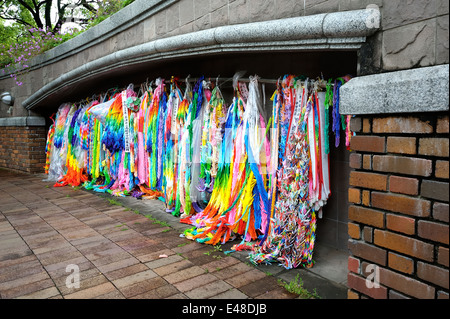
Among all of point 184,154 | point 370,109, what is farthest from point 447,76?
point 184,154

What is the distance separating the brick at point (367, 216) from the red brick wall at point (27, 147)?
8930 millimetres

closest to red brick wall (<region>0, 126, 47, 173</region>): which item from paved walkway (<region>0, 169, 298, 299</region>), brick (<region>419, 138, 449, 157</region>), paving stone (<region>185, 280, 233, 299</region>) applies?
paved walkway (<region>0, 169, 298, 299</region>)

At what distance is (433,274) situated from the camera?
1.81 meters

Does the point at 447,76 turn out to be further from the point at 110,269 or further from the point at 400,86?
the point at 110,269

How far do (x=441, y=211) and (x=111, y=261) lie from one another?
2869 mm

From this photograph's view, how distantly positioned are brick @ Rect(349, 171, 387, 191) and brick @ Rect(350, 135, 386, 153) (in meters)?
0.14

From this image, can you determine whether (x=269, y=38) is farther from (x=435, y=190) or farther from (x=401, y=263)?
(x=401, y=263)

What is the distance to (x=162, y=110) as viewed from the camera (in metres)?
5.54

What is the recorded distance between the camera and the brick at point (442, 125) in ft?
5.76

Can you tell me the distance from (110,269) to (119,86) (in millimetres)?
4465

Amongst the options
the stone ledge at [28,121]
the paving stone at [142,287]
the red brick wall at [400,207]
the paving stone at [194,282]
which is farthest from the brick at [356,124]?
the stone ledge at [28,121]

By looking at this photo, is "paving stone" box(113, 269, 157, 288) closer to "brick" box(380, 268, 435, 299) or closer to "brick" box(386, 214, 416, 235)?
"brick" box(380, 268, 435, 299)

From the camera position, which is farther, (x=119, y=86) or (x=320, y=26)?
(x=119, y=86)

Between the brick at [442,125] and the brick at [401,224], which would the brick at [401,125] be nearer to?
the brick at [442,125]
